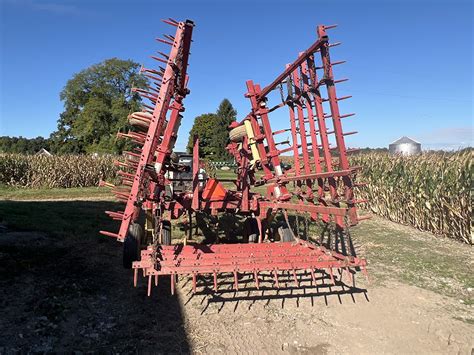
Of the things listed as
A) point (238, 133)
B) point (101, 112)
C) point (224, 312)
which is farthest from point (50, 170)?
point (101, 112)

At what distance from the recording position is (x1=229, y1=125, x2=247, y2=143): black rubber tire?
713cm

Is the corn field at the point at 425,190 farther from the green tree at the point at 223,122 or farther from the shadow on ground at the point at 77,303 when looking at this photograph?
the green tree at the point at 223,122

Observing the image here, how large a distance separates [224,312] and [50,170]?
20068 mm

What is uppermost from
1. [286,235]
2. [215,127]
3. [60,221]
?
[215,127]

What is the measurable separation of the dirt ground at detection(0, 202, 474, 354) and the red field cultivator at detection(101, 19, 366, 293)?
1.32ft

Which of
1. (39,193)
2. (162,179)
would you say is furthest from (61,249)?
(39,193)

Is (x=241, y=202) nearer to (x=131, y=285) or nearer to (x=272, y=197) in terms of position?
(x=272, y=197)

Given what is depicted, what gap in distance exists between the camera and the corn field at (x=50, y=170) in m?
20.8

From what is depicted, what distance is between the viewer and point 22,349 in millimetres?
3543

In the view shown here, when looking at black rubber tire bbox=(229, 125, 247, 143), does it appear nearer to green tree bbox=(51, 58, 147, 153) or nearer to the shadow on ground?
the shadow on ground

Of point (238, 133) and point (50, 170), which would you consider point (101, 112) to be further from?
point (238, 133)

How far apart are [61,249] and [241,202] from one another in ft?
11.3

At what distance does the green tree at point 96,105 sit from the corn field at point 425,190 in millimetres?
39707

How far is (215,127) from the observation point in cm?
5638
